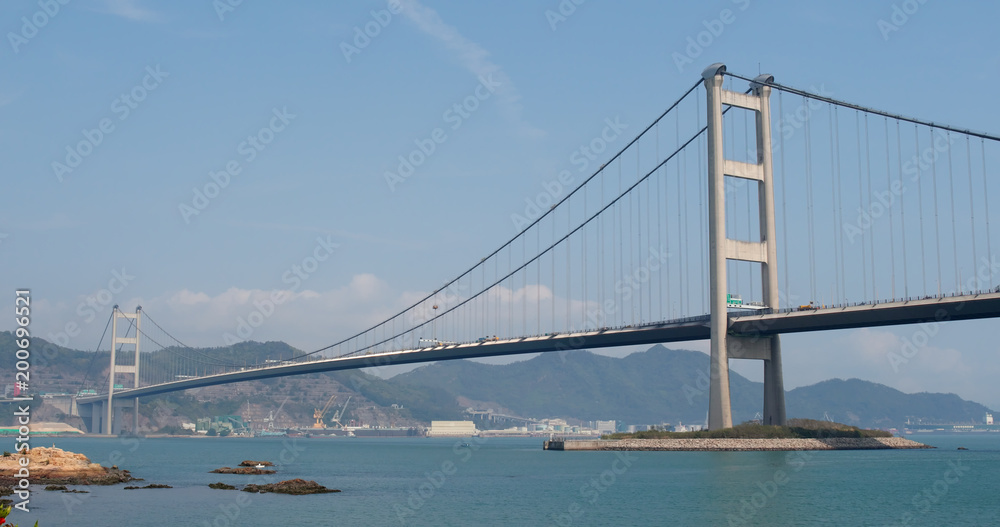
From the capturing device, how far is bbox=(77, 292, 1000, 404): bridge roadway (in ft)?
183

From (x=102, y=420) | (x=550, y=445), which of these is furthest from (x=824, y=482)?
(x=102, y=420)

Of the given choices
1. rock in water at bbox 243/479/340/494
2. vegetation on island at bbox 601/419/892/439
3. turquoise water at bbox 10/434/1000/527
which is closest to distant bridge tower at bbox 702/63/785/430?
vegetation on island at bbox 601/419/892/439

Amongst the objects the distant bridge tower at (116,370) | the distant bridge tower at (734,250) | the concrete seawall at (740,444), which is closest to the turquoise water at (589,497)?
the concrete seawall at (740,444)

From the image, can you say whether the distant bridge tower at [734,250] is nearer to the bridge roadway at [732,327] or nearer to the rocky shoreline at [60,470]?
the bridge roadway at [732,327]

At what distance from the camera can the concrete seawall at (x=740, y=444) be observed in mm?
68062

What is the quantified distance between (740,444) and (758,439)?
4.41ft

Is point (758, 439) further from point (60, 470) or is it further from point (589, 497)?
point (60, 470)

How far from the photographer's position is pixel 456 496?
4431 centimetres

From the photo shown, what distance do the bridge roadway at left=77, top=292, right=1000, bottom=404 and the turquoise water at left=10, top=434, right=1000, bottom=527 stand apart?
8.50 m

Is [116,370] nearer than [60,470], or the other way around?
[60,470]

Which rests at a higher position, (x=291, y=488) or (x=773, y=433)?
(x=773, y=433)

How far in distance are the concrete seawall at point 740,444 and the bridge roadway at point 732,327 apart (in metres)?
7.24

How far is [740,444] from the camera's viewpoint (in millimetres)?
67750

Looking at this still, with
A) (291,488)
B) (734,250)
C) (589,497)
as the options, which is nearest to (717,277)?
(734,250)
